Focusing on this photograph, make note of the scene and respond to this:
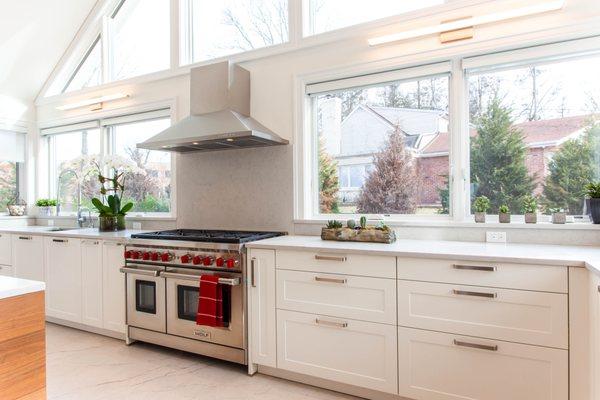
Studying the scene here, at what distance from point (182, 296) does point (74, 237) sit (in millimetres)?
1368

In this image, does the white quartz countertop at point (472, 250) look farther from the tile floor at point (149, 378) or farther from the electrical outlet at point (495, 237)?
the tile floor at point (149, 378)

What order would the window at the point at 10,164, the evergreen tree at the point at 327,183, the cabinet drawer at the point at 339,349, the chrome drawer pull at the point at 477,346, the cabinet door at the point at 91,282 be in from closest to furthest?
the chrome drawer pull at the point at 477,346 < the cabinet drawer at the point at 339,349 < the evergreen tree at the point at 327,183 < the cabinet door at the point at 91,282 < the window at the point at 10,164

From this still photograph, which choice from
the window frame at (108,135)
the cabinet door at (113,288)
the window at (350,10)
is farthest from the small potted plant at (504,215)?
the cabinet door at (113,288)

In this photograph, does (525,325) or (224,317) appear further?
(224,317)

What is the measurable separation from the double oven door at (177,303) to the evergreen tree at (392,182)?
1216 mm

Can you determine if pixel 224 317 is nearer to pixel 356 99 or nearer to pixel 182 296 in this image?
pixel 182 296

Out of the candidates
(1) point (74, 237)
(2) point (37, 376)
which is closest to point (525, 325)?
(2) point (37, 376)

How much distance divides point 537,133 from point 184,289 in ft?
8.94

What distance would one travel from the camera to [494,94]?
265 centimetres

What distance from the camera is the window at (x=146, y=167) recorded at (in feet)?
13.3

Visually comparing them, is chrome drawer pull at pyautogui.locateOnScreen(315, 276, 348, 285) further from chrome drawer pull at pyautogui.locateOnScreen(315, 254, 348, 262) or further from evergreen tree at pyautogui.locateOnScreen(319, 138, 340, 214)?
evergreen tree at pyautogui.locateOnScreen(319, 138, 340, 214)

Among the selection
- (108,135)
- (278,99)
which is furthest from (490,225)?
(108,135)

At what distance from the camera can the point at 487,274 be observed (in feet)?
6.36

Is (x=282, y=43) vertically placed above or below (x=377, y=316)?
above
